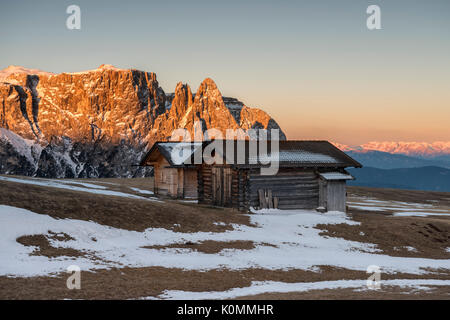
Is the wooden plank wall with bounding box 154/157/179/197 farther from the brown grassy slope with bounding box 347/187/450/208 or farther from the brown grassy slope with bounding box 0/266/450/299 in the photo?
the brown grassy slope with bounding box 347/187/450/208

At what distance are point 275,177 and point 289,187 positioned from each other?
1393mm

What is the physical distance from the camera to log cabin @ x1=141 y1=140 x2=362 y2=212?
33156 millimetres

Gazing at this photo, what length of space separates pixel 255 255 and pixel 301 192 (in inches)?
549

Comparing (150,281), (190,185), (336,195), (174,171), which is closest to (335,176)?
(336,195)

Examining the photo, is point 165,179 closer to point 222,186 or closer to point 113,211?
point 222,186

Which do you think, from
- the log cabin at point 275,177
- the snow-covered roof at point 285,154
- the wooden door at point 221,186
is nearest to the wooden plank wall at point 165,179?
the log cabin at point 275,177

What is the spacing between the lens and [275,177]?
33812 millimetres

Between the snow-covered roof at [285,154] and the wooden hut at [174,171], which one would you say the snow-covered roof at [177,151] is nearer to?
the wooden hut at [174,171]

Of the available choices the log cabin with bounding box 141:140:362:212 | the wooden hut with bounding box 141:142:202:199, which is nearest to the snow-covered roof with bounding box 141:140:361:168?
the log cabin with bounding box 141:140:362:212

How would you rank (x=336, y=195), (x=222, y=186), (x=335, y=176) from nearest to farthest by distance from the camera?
(x=335, y=176) → (x=336, y=195) → (x=222, y=186)

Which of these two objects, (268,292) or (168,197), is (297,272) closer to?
(268,292)

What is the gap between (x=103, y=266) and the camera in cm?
1662

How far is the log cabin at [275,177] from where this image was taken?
3316cm
